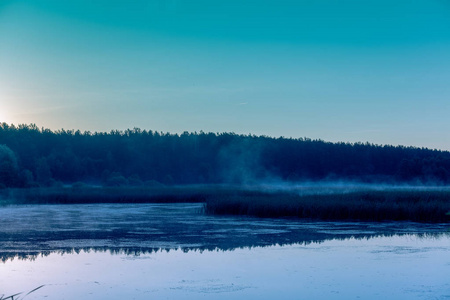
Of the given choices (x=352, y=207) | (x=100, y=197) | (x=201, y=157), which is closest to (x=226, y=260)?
(x=352, y=207)

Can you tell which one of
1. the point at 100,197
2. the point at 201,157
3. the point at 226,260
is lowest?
the point at 226,260

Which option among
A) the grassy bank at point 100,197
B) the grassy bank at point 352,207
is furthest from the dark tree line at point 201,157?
the grassy bank at point 352,207

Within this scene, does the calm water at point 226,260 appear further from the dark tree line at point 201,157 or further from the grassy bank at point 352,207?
the dark tree line at point 201,157

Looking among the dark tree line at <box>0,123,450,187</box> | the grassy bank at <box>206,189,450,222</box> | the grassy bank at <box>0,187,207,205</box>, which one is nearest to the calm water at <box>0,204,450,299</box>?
the grassy bank at <box>206,189,450,222</box>

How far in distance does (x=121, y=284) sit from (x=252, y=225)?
284 inches

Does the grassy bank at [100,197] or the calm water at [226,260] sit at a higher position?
the grassy bank at [100,197]

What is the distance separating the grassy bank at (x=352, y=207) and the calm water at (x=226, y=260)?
111cm

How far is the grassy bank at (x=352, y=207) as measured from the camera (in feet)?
50.3

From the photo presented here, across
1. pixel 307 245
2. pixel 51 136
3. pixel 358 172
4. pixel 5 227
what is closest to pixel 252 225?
pixel 307 245

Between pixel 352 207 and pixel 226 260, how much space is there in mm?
7691

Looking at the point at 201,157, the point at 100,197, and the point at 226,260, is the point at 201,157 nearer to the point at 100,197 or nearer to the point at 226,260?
the point at 100,197

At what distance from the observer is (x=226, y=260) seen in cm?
904

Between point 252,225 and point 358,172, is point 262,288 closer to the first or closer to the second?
point 252,225

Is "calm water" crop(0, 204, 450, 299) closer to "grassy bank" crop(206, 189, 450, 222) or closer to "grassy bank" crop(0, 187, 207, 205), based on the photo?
"grassy bank" crop(206, 189, 450, 222)
